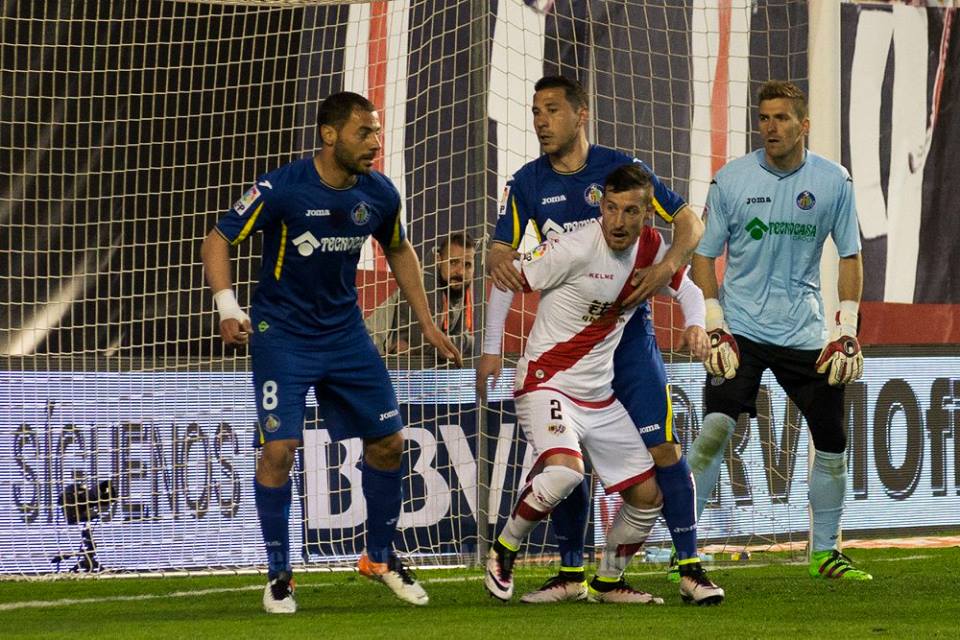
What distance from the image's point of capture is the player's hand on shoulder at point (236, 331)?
571 cm

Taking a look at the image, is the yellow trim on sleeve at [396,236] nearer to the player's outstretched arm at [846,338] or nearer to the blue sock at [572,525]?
the blue sock at [572,525]

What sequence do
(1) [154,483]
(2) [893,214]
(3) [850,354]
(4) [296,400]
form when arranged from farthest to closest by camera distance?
(2) [893,214] < (1) [154,483] < (3) [850,354] < (4) [296,400]

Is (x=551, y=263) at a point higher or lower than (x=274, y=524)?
higher

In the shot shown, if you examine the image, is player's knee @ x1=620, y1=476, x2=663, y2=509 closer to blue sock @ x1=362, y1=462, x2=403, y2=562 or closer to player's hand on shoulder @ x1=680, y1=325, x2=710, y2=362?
player's hand on shoulder @ x1=680, y1=325, x2=710, y2=362

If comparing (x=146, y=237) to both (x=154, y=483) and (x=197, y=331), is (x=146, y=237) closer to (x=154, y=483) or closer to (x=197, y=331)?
(x=197, y=331)

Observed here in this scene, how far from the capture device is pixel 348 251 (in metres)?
6.25

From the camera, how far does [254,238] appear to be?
9.70 metres

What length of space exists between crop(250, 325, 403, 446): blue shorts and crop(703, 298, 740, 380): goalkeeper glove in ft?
4.76

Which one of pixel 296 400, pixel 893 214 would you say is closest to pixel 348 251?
pixel 296 400

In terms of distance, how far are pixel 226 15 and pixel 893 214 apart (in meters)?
4.96

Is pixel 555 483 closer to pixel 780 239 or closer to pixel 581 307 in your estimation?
pixel 581 307

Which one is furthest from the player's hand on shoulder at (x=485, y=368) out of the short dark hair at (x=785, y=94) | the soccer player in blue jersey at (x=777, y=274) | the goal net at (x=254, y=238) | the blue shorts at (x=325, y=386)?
the goal net at (x=254, y=238)

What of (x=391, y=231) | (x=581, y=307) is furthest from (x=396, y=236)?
(x=581, y=307)

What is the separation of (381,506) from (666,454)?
3.97 ft
